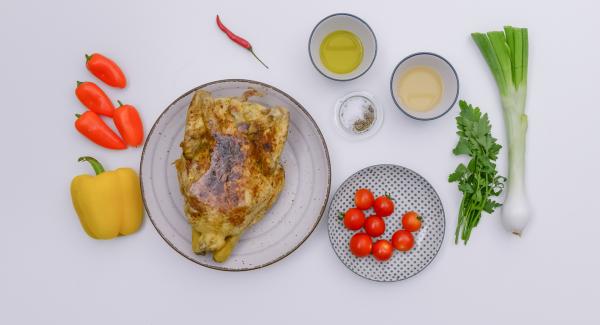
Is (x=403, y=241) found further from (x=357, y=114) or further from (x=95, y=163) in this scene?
(x=95, y=163)

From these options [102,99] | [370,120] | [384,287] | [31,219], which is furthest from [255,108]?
[31,219]

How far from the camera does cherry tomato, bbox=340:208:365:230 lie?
112 inches

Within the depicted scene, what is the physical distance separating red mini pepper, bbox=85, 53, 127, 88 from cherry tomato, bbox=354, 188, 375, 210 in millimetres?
1422

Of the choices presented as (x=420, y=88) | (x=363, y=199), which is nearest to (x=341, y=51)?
(x=420, y=88)

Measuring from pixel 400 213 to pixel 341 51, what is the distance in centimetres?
92

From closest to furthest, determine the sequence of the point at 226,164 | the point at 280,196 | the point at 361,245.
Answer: the point at 226,164 → the point at 361,245 → the point at 280,196

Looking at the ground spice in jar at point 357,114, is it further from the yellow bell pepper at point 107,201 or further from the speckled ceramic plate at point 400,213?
the yellow bell pepper at point 107,201

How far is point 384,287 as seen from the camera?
3.01 meters

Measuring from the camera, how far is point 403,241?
284cm

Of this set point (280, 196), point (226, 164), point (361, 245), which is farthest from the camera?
point (280, 196)

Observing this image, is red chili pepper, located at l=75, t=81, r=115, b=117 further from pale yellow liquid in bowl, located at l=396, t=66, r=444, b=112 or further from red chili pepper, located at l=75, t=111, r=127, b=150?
pale yellow liquid in bowl, located at l=396, t=66, r=444, b=112

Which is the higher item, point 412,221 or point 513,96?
point 513,96

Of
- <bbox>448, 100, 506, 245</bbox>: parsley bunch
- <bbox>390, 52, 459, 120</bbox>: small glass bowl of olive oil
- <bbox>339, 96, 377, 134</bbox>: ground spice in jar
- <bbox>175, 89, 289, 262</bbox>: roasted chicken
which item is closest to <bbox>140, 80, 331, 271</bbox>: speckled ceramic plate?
<bbox>175, 89, 289, 262</bbox>: roasted chicken

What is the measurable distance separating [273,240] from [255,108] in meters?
0.71
